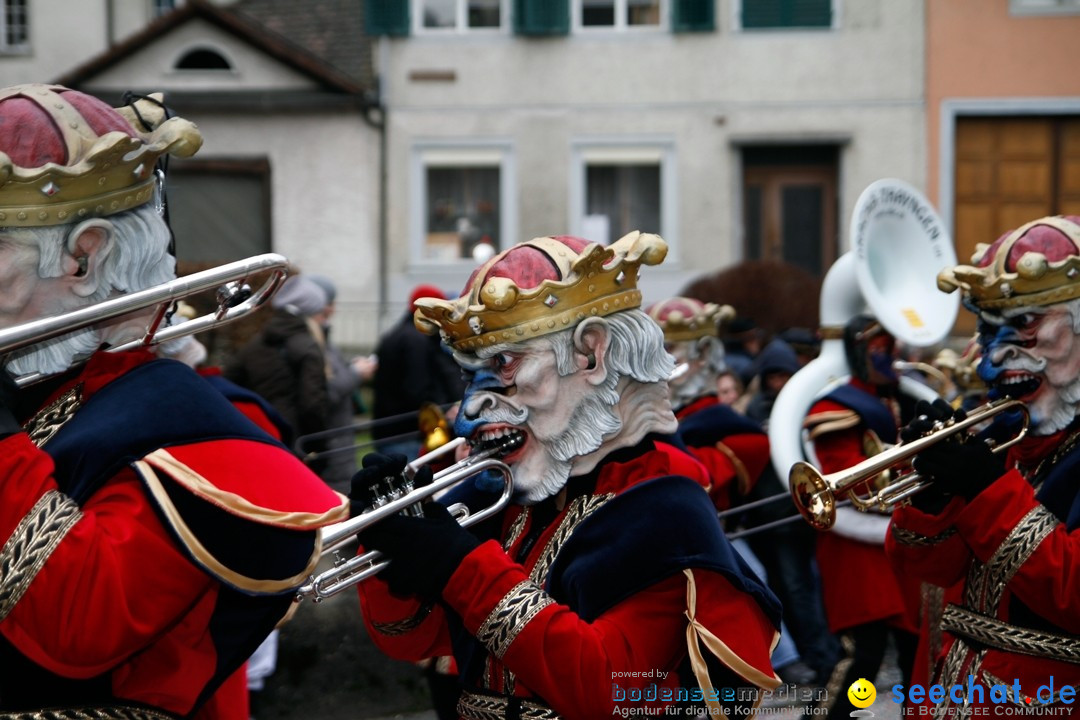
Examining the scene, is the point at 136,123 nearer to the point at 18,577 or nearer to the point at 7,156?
the point at 7,156

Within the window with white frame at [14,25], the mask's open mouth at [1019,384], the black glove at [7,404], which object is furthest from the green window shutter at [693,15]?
the black glove at [7,404]

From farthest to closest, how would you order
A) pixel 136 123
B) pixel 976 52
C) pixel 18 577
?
pixel 976 52
pixel 136 123
pixel 18 577

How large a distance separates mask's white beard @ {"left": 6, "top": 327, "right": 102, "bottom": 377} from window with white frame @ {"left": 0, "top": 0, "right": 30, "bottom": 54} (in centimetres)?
1906

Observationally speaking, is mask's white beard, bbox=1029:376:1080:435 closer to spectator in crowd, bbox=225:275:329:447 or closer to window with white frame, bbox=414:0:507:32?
spectator in crowd, bbox=225:275:329:447

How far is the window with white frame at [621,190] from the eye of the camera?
19328 millimetres

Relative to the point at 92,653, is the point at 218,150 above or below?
above

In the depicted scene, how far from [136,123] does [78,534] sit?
0.88 metres

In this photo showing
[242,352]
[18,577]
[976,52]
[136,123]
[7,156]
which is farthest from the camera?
→ [976,52]

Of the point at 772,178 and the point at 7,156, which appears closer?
the point at 7,156

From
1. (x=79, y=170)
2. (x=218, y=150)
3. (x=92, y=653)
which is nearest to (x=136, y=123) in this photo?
(x=79, y=170)

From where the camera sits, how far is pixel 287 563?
2.63 m

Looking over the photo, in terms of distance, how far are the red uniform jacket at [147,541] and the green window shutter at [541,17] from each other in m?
16.7

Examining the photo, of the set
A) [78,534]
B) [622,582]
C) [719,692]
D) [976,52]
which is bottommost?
[719,692]

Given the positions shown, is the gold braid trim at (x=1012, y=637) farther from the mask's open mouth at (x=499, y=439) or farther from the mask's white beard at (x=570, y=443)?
the mask's open mouth at (x=499, y=439)
